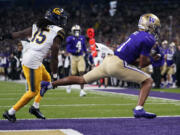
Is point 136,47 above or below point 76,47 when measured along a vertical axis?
above

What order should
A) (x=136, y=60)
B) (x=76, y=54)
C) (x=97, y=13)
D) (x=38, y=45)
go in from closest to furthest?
(x=136, y=60) → (x=38, y=45) → (x=76, y=54) → (x=97, y=13)

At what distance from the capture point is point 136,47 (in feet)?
22.7

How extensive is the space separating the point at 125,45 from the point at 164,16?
41.7 metres

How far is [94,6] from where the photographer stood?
5316 centimetres

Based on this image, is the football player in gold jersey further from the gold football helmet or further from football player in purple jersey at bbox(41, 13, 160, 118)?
the gold football helmet

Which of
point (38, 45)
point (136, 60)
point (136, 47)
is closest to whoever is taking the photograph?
point (136, 47)

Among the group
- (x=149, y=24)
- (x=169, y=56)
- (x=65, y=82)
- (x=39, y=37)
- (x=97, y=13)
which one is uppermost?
(x=97, y=13)

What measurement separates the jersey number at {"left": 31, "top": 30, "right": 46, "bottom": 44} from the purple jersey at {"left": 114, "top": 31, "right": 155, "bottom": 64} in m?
1.23

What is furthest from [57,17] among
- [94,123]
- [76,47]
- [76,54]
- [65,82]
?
[76,54]

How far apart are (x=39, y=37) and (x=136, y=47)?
1599mm

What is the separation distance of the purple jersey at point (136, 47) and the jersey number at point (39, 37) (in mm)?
1229

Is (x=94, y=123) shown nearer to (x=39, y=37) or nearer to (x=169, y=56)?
(x=39, y=37)

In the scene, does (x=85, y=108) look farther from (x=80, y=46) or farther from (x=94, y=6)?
(x=94, y=6)

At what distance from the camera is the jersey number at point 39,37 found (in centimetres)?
734
